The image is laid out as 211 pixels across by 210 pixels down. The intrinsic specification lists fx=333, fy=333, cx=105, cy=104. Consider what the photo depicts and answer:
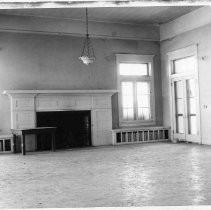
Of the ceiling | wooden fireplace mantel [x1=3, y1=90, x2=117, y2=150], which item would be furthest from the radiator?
the ceiling

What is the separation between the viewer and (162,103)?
11.4 m

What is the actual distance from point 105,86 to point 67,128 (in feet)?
6.01

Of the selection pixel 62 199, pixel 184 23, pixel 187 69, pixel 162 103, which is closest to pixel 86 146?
pixel 162 103

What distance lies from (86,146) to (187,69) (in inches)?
154

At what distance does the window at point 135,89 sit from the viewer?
35.6ft

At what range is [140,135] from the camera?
10797 millimetres

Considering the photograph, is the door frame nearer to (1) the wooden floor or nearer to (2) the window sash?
(2) the window sash

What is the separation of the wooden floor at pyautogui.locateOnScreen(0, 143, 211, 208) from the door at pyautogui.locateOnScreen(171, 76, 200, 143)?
1.98m

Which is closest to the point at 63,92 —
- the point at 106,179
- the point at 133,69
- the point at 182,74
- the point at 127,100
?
the point at 127,100

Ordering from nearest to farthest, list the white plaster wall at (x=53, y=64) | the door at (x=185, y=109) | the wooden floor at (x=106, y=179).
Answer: the wooden floor at (x=106, y=179), the white plaster wall at (x=53, y=64), the door at (x=185, y=109)

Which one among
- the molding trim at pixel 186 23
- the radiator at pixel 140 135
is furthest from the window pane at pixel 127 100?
the molding trim at pixel 186 23

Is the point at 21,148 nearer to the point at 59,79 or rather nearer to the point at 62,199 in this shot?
the point at 59,79

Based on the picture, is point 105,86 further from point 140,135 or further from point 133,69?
point 140,135

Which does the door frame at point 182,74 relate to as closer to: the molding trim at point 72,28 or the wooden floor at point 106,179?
the molding trim at point 72,28
